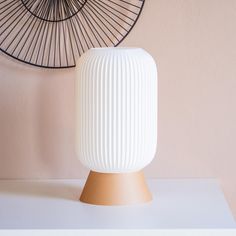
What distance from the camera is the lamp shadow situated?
149 cm

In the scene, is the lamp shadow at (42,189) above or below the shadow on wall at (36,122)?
below

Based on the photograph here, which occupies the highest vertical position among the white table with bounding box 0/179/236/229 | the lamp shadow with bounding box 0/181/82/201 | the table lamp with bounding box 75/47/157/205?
the table lamp with bounding box 75/47/157/205

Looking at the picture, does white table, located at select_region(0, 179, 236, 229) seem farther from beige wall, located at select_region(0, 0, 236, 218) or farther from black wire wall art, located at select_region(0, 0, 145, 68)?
black wire wall art, located at select_region(0, 0, 145, 68)

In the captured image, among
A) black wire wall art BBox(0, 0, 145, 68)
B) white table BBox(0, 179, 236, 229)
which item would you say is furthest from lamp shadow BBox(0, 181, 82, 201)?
black wire wall art BBox(0, 0, 145, 68)

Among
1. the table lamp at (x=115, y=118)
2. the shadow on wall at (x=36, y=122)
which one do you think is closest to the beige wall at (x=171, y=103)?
the shadow on wall at (x=36, y=122)

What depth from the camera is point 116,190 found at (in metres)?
1.40

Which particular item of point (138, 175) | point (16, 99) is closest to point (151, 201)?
point (138, 175)

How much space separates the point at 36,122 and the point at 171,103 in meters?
0.36

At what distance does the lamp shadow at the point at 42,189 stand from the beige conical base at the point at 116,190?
0.22 feet

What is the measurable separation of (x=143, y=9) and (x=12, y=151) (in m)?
0.51

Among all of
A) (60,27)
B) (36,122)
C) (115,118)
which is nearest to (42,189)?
(36,122)

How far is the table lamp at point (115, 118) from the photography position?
53.2 inches

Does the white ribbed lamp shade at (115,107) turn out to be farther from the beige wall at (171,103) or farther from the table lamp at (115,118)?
the beige wall at (171,103)

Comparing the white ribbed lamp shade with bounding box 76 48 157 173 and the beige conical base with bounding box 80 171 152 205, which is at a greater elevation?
the white ribbed lamp shade with bounding box 76 48 157 173
